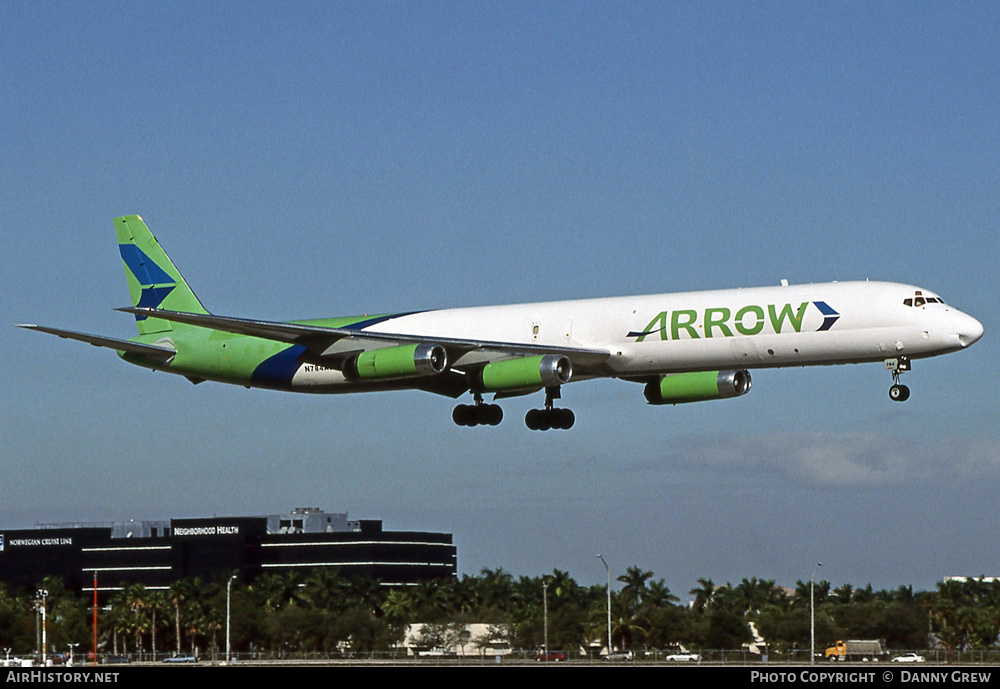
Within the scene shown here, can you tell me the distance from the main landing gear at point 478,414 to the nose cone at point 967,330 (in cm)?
2230

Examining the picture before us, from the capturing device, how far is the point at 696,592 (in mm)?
179625

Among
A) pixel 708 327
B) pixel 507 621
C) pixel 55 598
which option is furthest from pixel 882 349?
pixel 55 598

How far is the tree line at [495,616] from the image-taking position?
14312cm

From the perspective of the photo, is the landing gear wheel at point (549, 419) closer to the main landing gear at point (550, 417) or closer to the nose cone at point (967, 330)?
the main landing gear at point (550, 417)

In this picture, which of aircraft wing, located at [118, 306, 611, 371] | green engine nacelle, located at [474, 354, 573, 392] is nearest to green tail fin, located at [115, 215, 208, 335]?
aircraft wing, located at [118, 306, 611, 371]

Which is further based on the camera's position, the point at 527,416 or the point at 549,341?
the point at 527,416

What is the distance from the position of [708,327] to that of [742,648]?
8593 cm

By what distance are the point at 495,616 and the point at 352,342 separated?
94867mm

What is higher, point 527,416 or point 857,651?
point 527,416

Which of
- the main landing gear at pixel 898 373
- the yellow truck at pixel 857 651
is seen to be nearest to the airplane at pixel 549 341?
the main landing gear at pixel 898 373

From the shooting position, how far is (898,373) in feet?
194

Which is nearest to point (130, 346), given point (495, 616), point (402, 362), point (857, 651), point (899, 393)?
point (402, 362)

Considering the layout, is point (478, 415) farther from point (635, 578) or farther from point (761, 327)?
point (635, 578)

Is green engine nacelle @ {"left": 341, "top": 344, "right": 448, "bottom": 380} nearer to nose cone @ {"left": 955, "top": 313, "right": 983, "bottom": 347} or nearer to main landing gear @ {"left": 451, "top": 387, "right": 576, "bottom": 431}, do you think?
main landing gear @ {"left": 451, "top": 387, "right": 576, "bottom": 431}
